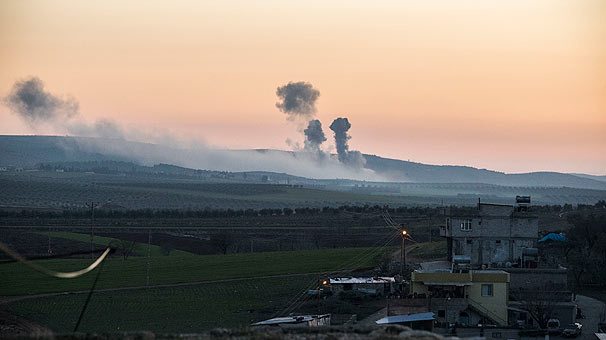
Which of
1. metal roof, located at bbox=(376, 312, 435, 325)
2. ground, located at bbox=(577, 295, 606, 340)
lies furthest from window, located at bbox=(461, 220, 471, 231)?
metal roof, located at bbox=(376, 312, 435, 325)

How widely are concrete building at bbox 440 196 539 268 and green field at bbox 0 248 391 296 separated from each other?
9690mm

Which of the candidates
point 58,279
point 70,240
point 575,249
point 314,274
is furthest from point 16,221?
point 575,249

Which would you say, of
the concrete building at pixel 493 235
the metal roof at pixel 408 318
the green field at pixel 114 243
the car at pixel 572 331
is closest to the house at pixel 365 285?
the concrete building at pixel 493 235

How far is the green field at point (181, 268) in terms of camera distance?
52.2m

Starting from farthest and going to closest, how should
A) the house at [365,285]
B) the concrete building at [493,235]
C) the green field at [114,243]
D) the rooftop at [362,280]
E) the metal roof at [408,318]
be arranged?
the green field at [114,243] → the concrete building at [493,235] → the rooftop at [362,280] → the house at [365,285] → the metal roof at [408,318]

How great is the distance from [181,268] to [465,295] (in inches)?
955

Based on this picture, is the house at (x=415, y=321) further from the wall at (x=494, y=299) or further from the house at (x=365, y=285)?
the house at (x=365, y=285)

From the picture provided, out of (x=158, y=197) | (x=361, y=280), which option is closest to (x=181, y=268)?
(x=361, y=280)

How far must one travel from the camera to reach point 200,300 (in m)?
46.4

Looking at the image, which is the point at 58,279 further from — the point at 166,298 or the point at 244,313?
the point at 244,313

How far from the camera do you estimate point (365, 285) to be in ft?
156

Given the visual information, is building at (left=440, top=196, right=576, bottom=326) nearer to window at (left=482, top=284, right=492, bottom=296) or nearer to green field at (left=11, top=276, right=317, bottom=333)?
window at (left=482, top=284, right=492, bottom=296)

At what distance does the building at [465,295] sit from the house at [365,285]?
18.5 feet

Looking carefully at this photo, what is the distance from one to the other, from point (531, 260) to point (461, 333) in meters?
12.7
